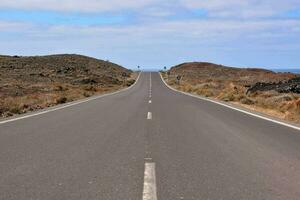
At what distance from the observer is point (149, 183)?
283 inches

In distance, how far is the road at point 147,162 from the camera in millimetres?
6699

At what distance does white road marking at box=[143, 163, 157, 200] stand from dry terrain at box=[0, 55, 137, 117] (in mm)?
13411

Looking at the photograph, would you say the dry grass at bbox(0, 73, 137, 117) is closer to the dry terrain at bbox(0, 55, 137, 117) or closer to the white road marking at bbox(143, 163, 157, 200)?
the dry terrain at bbox(0, 55, 137, 117)

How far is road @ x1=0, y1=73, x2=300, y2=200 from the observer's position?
6.70 meters

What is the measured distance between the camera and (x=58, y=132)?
13195mm

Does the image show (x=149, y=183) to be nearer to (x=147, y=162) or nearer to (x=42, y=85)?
(x=147, y=162)

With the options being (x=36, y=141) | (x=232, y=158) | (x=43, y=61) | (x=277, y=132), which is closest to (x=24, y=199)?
(x=232, y=158)

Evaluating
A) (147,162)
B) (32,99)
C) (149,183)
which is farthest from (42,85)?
(149,183)

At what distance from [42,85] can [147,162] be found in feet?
170

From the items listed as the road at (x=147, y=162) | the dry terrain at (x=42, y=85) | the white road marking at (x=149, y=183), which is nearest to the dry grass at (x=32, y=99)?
the dry terrain at (x=42, y=85)

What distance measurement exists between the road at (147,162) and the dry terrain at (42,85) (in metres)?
9.27

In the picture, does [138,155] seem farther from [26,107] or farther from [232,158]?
[26,107]

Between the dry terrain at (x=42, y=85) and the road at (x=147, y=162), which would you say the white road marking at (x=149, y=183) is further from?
the dry terrain at (x=42, y=85)

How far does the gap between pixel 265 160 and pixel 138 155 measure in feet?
7.73
